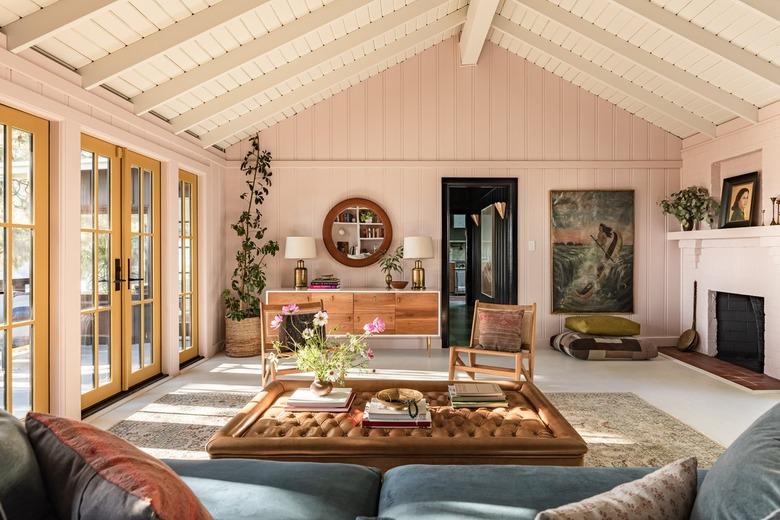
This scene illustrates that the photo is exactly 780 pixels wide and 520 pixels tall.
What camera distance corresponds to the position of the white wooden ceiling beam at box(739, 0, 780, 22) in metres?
3.59

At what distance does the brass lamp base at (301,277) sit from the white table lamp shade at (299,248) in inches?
10.7

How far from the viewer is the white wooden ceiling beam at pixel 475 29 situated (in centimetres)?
491

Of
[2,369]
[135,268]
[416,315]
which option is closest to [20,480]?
[2,369]

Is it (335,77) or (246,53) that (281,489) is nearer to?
(246,53)

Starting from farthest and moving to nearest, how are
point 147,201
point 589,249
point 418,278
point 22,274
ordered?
point 589,249 → point 418,278 → point 147,201 → point 22,274

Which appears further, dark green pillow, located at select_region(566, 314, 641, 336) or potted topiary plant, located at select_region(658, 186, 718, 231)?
dark green pillow, located at select_region(566, 314, 641, 336)

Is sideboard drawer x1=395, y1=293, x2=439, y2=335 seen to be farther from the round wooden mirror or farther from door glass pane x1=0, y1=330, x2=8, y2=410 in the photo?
door glass pane x1=0, y1=330, x2=8, y2=410

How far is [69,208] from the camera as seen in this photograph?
3508mm

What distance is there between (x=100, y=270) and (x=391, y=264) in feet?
10.9

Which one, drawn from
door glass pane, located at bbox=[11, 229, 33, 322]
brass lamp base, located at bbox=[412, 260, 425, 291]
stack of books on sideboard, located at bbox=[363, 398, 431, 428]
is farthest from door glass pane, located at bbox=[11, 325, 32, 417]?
brass lamp base, located at bbox=[412, 260, 425, 291]

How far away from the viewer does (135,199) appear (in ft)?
15.0

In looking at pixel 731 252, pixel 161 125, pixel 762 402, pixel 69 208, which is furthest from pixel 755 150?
pixel 69 208

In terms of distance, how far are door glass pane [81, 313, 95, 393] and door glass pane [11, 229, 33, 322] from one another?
24.7 inches

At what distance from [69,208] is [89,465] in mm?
3101
